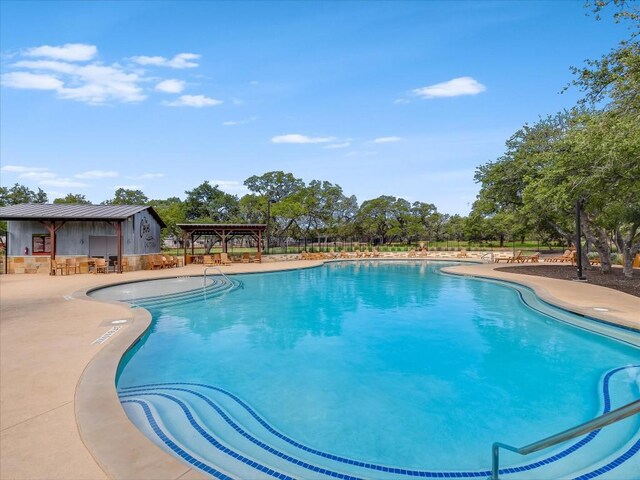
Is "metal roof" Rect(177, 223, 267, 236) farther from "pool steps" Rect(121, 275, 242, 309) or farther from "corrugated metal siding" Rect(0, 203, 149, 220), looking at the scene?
"pool steps" Rect(121, 275, 242, 309)

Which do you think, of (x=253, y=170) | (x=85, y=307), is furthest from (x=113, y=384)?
(x=253, y=170)

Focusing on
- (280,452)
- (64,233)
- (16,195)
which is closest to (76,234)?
(64,233)

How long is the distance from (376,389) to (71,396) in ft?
12.3

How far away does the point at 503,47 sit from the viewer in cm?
1527

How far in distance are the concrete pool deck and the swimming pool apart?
21.7 inches

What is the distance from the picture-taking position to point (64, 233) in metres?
17.8

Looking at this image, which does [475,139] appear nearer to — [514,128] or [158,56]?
[514,128]

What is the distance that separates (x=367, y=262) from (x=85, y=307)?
19.7 metres

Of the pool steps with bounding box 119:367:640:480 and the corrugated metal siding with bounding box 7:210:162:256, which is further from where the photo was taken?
the corrugated metal siding with bounding box 7:210:162:256

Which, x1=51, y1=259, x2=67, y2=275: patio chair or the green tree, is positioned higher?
the green tree

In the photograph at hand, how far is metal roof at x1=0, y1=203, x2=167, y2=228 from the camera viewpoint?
1667cm

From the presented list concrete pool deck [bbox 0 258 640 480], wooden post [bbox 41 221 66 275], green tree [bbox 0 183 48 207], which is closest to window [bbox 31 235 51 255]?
wooden post [bbox 41 221 66 275]

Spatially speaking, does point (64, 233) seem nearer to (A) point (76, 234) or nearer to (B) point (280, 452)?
(A) point (76, 234)

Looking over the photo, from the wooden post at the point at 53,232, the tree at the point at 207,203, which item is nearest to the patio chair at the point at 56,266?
the wooden post at the point at 53,232
